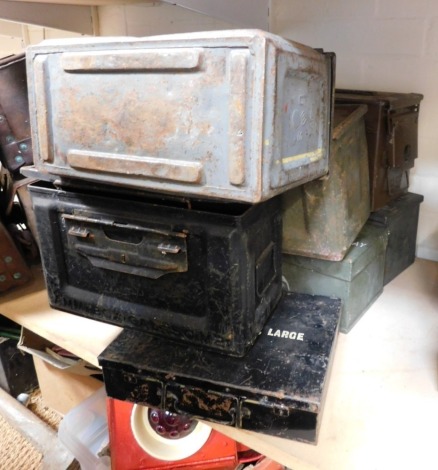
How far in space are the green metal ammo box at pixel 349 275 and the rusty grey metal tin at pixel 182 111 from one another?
0.29 m

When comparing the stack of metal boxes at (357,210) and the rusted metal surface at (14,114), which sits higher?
the rusted metal surface at (14,114)

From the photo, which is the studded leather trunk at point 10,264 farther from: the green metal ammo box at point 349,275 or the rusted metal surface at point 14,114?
the green metal ammo box at point 349,275

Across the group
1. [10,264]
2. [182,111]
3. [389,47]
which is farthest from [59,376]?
[389,47]

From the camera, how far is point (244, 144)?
22.9 inches

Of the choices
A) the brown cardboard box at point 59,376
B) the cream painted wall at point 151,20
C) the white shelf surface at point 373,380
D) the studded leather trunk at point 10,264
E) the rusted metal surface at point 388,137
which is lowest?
the brown cardboard box at point 59,376

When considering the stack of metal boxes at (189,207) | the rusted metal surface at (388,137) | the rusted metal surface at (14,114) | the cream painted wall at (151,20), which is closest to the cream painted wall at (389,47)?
the rusted metal surface at (388,137)

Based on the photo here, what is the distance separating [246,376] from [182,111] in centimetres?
44

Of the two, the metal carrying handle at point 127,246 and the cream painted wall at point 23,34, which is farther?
the cream painted wall at point 23,34

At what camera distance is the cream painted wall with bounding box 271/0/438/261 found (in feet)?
3.73

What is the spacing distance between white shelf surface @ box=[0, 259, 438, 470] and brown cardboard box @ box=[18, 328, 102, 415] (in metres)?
0.19

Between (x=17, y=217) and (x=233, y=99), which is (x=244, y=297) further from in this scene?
(x=17, y=217)

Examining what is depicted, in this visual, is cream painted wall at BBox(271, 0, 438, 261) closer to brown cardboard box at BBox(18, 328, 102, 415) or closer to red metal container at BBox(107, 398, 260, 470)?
red metal container at BBox(107, 398, 260, 470)

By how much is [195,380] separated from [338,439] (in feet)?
0.80

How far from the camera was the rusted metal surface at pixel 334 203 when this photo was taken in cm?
88
